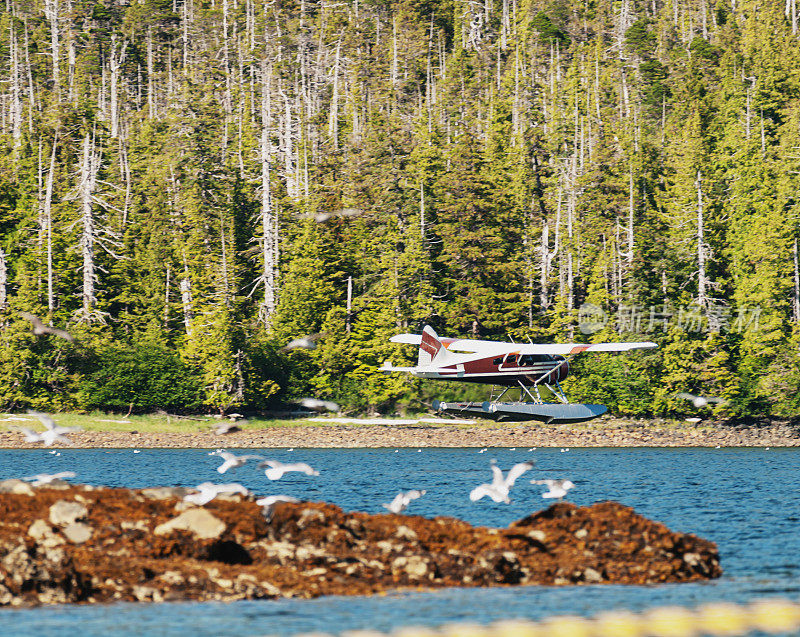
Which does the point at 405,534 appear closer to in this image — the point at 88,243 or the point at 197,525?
the point at 197,525

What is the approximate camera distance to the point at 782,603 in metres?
21.7

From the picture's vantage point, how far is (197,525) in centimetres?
2297

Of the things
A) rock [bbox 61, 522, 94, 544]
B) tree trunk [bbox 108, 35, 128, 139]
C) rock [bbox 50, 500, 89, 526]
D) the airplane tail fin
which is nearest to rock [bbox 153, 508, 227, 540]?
rock [bbox 61, 522, 94, 544]

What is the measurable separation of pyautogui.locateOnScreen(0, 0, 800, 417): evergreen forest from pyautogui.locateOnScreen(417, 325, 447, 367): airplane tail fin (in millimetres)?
20596

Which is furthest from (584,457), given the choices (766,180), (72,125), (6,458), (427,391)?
(72,125)

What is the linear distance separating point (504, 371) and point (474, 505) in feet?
49.4

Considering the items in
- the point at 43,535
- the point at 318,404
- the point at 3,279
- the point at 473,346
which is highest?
the point at 3,279

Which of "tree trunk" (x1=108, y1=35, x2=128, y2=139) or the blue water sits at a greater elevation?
"tree trunk" (x1=108, y1=35, x2=128, y2=139)

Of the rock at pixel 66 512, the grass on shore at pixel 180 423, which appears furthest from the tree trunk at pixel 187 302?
the rock at pixel 66 512

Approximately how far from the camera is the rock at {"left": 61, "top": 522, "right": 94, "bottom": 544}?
22.6m

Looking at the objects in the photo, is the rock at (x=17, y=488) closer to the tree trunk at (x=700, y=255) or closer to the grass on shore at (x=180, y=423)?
the grass on shore at (x=180, y=423)

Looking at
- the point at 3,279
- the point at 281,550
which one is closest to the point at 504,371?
the point at 281,550

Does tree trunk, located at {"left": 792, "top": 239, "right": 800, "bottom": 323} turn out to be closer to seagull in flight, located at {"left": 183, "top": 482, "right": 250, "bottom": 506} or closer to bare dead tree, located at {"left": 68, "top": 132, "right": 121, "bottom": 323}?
bare dead tree, located at {"left": 68, "top": 132, "right": 121, "bottom": 323}

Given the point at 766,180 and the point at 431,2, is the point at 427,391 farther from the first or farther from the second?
the point at 431,2
